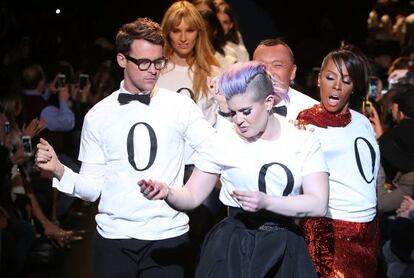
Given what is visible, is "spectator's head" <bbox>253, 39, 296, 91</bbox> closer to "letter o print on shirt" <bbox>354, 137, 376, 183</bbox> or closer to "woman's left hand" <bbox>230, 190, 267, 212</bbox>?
"letter o print on shirt" <bbox>354, 137, 376, 183</bbox>

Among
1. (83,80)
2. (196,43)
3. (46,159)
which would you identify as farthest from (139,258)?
(83,80)

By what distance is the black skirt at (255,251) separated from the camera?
12.4ft

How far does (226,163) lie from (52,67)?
5106 mm

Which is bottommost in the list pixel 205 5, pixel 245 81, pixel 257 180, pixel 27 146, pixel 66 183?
pixel 27 146

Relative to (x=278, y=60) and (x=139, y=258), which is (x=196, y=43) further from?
(x=139, y=258)

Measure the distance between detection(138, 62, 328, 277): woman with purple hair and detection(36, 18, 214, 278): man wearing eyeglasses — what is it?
0.38 m

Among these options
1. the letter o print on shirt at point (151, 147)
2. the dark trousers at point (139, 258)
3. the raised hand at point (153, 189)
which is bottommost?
the dark trousers at point (139, 258)

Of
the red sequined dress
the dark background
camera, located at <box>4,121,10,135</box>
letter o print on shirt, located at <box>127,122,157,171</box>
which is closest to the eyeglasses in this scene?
letter o print on shirt, located at <box>127,122,157,171</box>

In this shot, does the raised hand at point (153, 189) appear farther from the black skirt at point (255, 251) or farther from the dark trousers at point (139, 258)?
the dark trousers at point (139, 258)

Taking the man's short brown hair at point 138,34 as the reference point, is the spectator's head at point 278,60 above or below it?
below

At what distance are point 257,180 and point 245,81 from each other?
43 centimetres

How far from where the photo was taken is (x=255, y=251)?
3.81 meters

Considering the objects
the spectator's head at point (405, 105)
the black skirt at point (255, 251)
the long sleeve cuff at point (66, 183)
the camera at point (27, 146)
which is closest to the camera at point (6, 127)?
the camera at point (27, 146)

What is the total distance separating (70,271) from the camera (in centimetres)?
680
